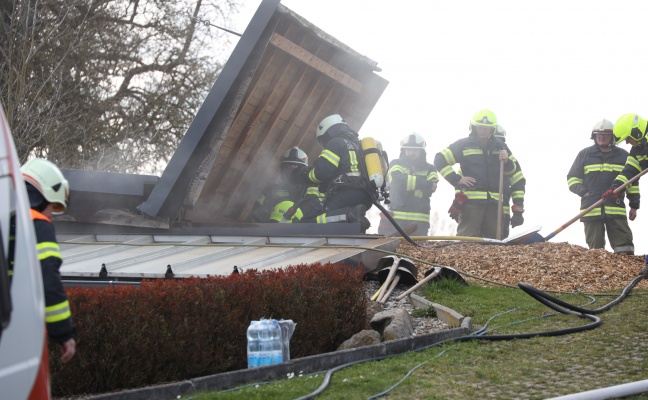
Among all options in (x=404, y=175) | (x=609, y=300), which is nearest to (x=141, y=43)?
(x=404, y=175)

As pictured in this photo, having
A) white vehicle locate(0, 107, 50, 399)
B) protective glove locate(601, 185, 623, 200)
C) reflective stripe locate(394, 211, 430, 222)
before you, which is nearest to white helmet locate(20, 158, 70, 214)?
white vehicle locate(0, 107, 50, 399)

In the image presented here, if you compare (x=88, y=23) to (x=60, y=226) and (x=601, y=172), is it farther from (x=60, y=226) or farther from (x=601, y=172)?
(x=601, y=172)

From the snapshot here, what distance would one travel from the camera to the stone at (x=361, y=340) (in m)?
7.30

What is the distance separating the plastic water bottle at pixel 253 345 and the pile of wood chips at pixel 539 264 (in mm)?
3818

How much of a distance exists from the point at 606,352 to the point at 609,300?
2756 mm

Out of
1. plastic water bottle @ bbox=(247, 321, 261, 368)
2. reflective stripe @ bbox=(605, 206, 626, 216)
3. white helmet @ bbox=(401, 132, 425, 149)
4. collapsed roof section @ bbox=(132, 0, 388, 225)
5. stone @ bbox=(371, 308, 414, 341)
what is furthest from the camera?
white helmet @ bbox=(401, 132, 425, 149)

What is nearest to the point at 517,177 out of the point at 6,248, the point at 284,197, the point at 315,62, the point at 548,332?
the point at 284,197

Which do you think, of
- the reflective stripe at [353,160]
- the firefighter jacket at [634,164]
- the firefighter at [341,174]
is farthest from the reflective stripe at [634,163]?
the reflective stripe at [353,160]

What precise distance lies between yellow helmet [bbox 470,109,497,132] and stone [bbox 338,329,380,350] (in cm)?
642

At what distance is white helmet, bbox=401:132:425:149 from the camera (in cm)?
1493

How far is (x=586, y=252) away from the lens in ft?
38.1

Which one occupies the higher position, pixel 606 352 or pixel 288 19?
pixel 288 19

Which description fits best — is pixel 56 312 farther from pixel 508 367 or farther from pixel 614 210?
pixel 614 210

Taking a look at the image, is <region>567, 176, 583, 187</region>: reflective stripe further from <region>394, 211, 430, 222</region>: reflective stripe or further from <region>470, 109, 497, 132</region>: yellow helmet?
<region>394, 211, 430, 222</region>: reflective stripe
